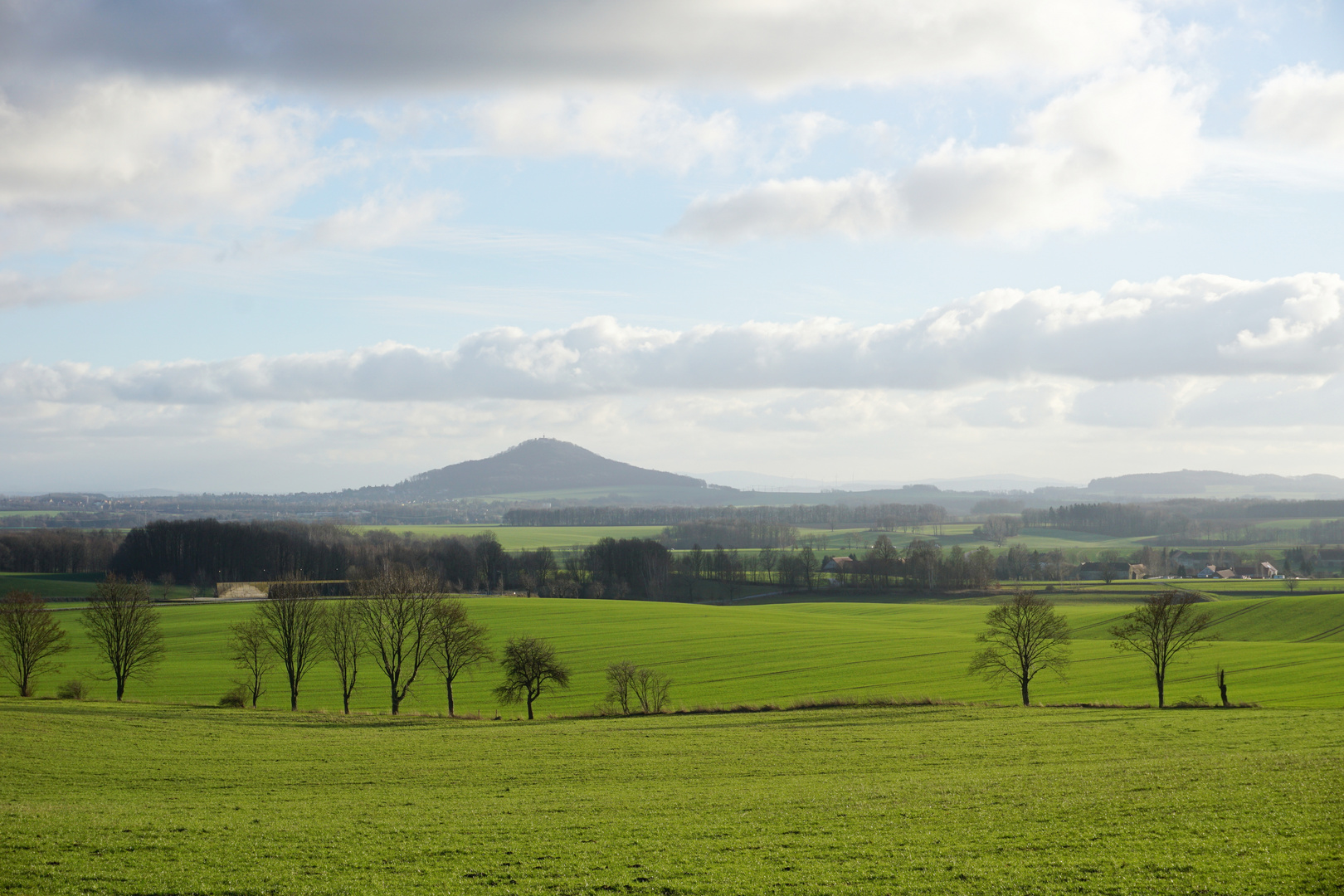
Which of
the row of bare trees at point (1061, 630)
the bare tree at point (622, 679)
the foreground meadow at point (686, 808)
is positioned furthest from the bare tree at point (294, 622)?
the row of bare trees at point (1061, 630)

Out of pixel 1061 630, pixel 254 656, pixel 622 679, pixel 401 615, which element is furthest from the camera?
pixel 254 656

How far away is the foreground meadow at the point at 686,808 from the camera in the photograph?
1477cm

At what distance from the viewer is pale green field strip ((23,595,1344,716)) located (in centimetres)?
5550

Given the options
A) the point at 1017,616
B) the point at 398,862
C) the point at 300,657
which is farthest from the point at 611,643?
the point at 398,862

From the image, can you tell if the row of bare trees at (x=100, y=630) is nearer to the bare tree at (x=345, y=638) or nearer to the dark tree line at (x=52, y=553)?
the bare tree at (x=345, y=638)

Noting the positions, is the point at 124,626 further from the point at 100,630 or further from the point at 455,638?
the point at 455,638

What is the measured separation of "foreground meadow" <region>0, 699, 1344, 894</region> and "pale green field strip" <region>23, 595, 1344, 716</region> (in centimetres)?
1855

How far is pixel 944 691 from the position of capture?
5566cm

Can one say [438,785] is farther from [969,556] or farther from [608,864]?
[969,556]

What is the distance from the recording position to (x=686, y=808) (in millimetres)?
21078

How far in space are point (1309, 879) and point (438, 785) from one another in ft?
68.7

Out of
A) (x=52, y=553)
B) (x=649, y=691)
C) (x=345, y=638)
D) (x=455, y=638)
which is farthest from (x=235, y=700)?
(x=52, y=553)

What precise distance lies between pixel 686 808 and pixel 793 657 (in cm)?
5080

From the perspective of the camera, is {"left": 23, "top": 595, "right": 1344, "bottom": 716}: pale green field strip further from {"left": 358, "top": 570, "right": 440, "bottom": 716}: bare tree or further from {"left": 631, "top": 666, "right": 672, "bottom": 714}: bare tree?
{"left": 358, "top": 570, "right": 440, "bottom": 716}: bare tree
